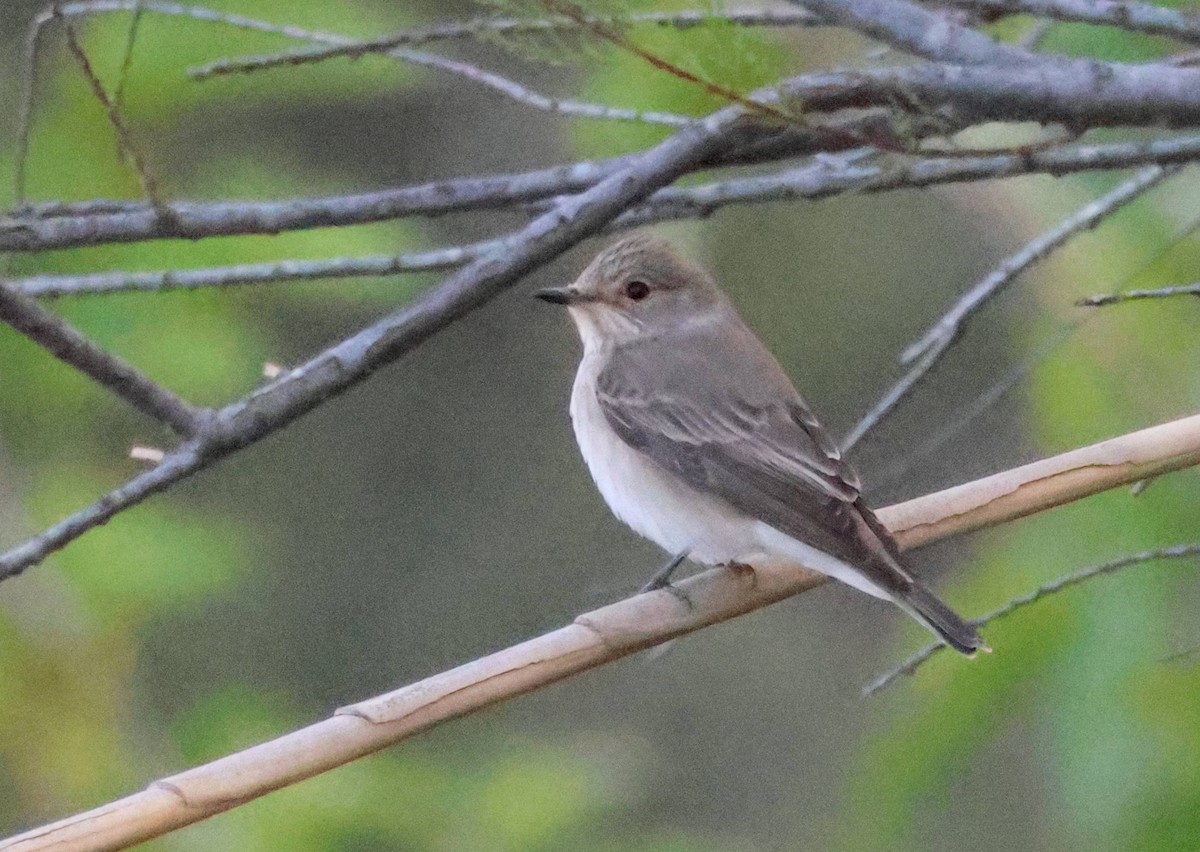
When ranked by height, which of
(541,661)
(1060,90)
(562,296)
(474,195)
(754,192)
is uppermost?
(562,296)

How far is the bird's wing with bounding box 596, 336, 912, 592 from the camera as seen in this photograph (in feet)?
11.2

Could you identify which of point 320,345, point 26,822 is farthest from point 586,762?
point 320,345

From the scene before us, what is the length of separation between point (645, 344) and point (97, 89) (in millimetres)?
1961

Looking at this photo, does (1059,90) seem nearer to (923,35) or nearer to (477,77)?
(923,35)

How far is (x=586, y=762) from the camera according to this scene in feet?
13.1

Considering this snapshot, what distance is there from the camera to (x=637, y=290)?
4.14 metres

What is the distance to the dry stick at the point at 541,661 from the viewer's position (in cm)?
215

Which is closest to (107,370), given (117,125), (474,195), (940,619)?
(117,125)

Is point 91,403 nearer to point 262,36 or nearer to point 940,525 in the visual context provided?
point 262,36

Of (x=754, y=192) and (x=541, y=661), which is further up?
(x=754, y=192)

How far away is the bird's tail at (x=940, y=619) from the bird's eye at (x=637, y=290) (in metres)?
1.30

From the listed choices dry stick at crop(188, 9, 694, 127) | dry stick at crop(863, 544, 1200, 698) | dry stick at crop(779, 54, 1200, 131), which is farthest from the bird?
dry stick at crop(779, 54, 1200, 131)

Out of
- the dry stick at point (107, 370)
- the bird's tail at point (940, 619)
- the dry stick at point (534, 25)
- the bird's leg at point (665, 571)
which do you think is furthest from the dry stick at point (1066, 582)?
the dry stick at point (107, 370)

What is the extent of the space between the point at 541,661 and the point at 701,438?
148cm
